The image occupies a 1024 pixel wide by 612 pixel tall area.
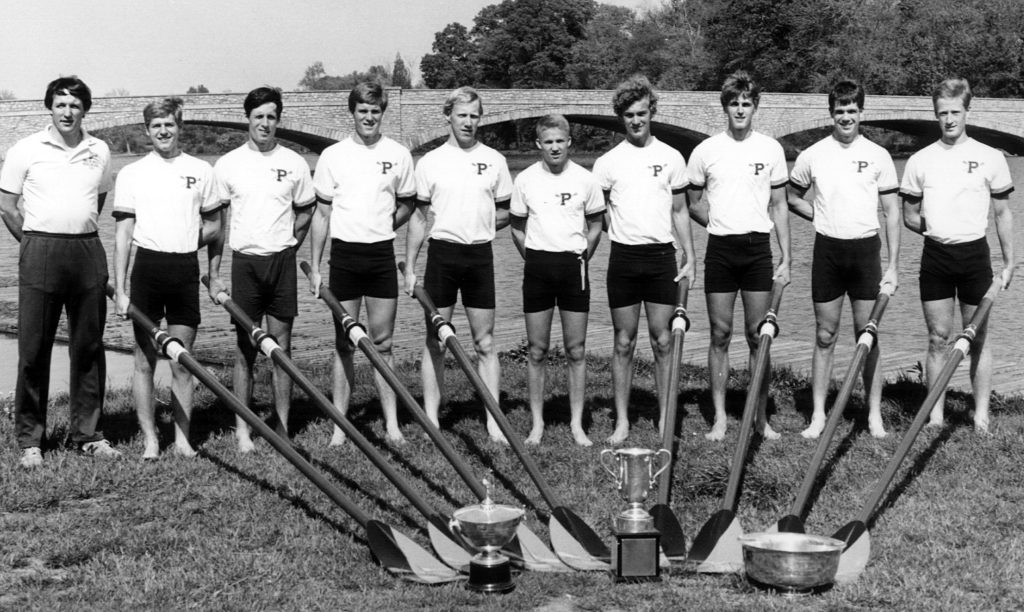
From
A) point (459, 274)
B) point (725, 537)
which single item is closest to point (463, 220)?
point (459, 274)

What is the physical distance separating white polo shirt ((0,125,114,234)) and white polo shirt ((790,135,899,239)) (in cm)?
396

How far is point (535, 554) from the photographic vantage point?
4.66 m

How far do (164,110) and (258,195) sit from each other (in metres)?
0.66

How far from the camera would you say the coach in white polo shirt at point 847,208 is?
6.51m

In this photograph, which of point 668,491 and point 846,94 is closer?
point 668,491

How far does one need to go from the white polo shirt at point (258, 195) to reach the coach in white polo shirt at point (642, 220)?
5.66 ft

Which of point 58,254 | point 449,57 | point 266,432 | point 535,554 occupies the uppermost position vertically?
point 449,57

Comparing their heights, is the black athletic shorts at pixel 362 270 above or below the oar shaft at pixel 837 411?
above

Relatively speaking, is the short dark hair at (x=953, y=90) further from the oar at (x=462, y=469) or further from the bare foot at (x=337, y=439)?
the bare foot at (x=337, y=439)

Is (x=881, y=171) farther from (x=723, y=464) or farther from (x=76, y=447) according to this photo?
(x=76, y=447)

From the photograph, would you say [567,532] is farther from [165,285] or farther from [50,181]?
[50,181]

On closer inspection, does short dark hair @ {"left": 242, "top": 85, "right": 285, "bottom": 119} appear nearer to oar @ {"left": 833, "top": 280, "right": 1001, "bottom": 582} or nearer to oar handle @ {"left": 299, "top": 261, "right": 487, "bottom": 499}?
oar handle @ {"left": 299, "top": 261, "right": 487, "bottom": 499}

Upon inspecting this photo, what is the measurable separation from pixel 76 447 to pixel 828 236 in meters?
4.38

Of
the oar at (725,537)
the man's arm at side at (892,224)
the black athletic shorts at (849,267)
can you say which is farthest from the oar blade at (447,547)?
the man's arm at side at (892,224)
